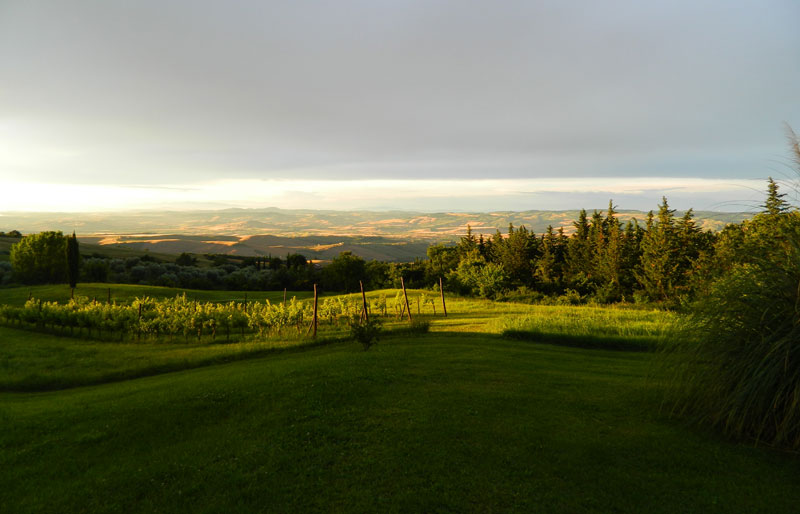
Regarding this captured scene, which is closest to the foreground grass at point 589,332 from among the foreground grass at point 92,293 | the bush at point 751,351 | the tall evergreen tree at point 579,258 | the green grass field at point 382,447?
the green grass field at point 382,447

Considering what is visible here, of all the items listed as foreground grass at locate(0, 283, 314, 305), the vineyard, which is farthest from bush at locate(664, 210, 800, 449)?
foreground grass at locate(0, 283, 314, 305)

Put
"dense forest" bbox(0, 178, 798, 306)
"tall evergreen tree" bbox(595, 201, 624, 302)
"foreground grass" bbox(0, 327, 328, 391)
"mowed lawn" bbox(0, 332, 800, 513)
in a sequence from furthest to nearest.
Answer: "tall evergreen tree" bbox(595, 201, 624, 302) < "dense forest" bbox(0, 178, 798, 306) < "foreground grass" bbox(0, 327, 328, 391) < "mowed lawn" bbox(0, 332, 800, 513)

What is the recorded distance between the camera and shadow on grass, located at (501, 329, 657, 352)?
18.4 metres

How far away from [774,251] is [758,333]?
1786 millimetres

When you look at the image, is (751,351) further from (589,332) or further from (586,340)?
(589,332)

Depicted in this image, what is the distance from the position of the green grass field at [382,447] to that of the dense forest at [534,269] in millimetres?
36773

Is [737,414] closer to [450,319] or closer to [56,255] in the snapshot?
[450,319]

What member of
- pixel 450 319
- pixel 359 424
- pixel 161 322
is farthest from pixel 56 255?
pixel 359 424

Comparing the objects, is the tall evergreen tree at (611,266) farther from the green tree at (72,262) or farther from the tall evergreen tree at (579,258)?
the green tree at (72,262)

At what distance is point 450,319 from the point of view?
27.8 metres

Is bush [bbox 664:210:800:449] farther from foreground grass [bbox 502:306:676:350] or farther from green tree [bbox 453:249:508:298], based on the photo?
green tree [bbox 453:249:508:298]

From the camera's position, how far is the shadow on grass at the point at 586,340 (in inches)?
725

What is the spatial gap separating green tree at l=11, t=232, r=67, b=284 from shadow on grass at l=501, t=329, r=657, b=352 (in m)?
56.0

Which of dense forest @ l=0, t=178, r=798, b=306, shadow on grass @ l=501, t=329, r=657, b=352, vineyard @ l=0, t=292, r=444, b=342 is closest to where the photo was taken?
shadow on grass @ l=501, t=329, r=657, b=352
